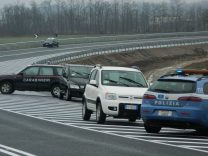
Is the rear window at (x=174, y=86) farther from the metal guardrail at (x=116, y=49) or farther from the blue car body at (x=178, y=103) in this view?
the metal guardrail at (x=116, y=49)

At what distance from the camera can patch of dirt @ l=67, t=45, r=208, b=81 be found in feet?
224

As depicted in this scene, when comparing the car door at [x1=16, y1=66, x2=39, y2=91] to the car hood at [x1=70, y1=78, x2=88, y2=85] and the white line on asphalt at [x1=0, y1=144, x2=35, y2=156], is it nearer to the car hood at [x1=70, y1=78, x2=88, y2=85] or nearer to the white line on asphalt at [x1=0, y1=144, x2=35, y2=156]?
the car hood at [x1=70, y1=78, x2=88, y2=85]

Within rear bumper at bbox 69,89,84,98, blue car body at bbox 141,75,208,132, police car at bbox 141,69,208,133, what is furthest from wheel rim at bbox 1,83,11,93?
blue car body at bbox 141,75,208,132

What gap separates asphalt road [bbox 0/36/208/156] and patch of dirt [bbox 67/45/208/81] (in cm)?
4094

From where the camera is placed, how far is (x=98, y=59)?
69.1 m

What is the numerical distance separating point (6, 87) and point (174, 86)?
778 inches

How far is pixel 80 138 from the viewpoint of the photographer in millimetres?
16078

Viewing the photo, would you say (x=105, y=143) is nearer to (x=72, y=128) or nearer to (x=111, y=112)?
(x=72, y=128)

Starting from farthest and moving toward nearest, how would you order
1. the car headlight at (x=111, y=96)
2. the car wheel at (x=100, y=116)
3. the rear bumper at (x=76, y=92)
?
the rear bumper at (x=76, y=92), the car wheel at (x=100, y=116), the car headlight at (x=111, y=96)

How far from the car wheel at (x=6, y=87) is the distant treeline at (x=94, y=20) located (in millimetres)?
99308

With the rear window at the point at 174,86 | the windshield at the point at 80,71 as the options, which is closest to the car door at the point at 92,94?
the rear window at the point at 174,86

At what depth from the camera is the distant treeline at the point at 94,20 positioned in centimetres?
14912

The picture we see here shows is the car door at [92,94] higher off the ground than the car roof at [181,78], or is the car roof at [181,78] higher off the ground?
the car roof at [181,78]

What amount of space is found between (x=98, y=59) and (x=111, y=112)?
4889 centimetres
